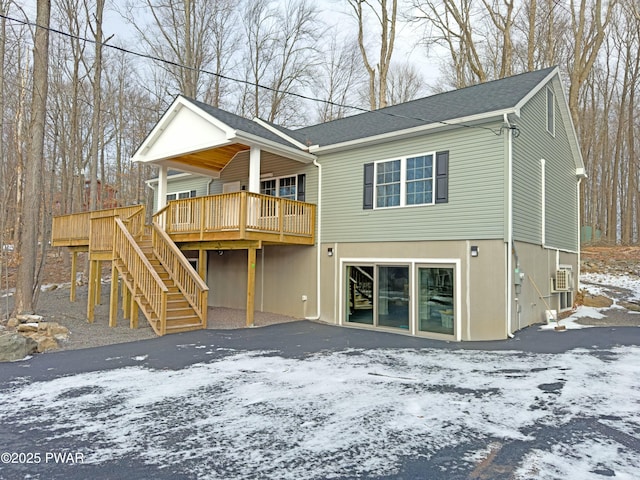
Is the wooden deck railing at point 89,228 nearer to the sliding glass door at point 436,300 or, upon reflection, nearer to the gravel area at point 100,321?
the gravel area at point 100,321

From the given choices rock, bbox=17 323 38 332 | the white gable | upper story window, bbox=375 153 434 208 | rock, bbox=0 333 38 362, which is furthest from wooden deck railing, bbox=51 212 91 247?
A: upper story window, bbox=375 153 434 208

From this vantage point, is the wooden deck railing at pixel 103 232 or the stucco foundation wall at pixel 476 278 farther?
the wooden deck railing at pixel 103 232

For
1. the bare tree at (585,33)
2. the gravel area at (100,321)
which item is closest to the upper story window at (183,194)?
the gravel area at (100,321)

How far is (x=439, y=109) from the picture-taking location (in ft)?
34.2

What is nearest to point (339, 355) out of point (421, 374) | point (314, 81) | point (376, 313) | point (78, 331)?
point (421, 374)

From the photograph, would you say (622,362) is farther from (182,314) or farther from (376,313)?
(182,314)

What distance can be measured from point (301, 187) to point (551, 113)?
7171mm

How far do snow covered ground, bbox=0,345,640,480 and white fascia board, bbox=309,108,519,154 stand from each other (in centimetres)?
484

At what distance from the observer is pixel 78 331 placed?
30.3ft

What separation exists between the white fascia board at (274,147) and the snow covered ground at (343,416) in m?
5.68

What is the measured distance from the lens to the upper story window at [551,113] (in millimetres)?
10972

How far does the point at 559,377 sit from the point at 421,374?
1849 mm

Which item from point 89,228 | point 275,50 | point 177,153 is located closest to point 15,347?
point 89,228

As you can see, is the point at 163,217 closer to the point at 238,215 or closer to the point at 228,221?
the point at 228,221
